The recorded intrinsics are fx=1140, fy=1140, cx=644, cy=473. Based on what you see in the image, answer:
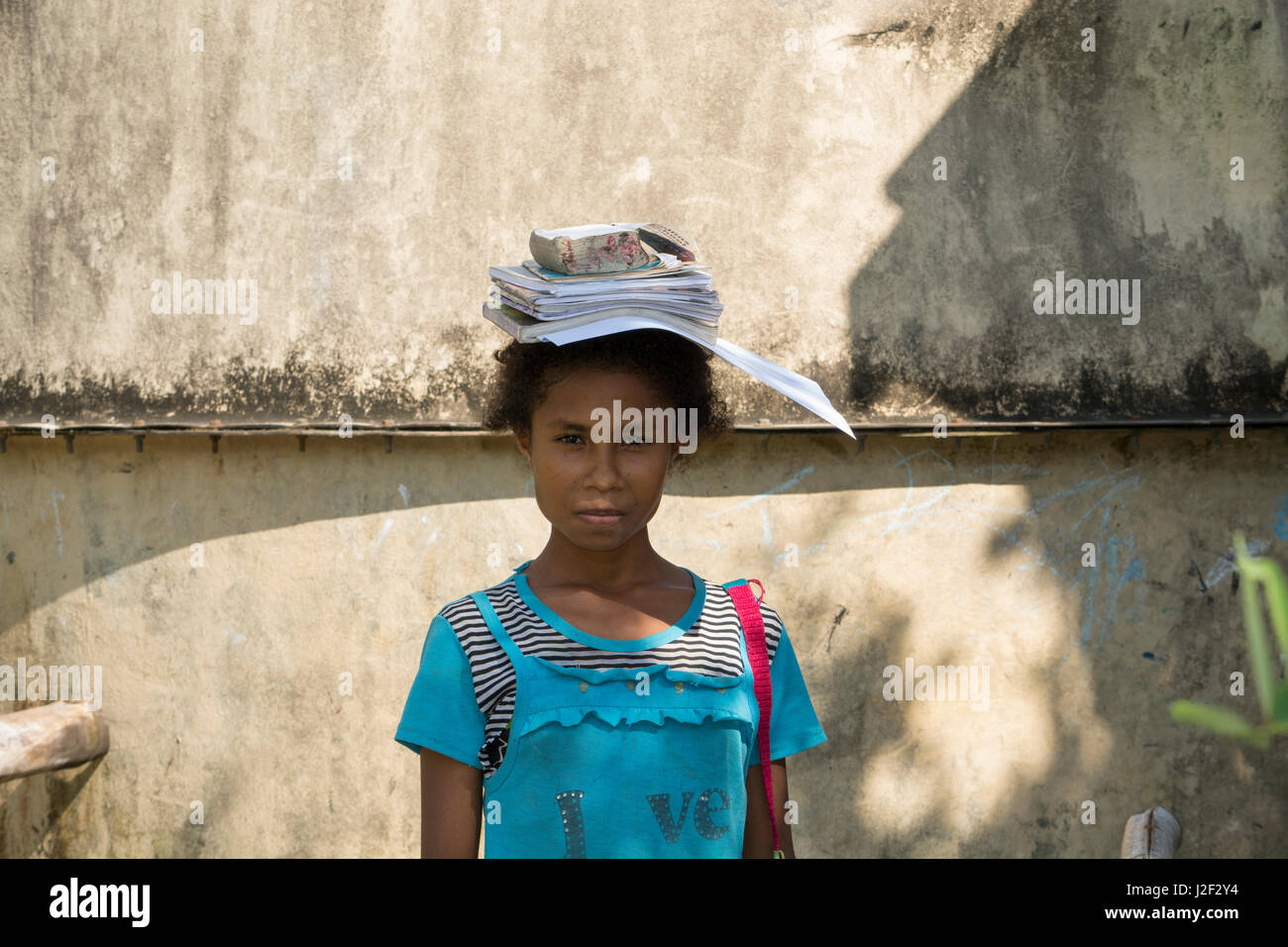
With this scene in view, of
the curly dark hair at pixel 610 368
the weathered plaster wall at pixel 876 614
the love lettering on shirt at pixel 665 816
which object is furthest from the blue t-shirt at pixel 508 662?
the weathered plaster wall at pixel 876 614

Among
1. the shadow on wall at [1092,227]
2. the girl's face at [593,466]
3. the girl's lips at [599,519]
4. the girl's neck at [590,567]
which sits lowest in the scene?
the girl's neck at [590,567]

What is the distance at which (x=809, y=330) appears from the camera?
17.4 feet

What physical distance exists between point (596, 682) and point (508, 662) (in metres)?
0.15

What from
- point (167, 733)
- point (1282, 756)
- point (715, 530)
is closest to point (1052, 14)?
point (715, 530)

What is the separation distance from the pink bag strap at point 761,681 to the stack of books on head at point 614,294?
387 millimetres

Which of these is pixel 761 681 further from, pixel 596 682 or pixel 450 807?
pixel 450 807

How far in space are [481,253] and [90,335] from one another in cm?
194

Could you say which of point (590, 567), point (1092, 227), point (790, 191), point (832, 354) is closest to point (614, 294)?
point (590, 567)

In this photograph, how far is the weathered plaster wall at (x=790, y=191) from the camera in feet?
17.2

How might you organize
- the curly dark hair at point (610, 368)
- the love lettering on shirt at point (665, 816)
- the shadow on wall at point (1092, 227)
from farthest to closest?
the shadow on wall at point (1092, 227)
the curly dark hair at point (610, 368)
the love lettering on shirt at point (665, 816)

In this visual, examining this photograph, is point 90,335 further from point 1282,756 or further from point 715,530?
point 1282,756

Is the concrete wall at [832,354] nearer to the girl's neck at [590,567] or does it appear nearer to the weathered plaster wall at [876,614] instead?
the weathered plaster wall at [876,614]

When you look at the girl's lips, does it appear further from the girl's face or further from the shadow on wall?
the shadow on wall

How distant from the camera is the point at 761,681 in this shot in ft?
6.60
